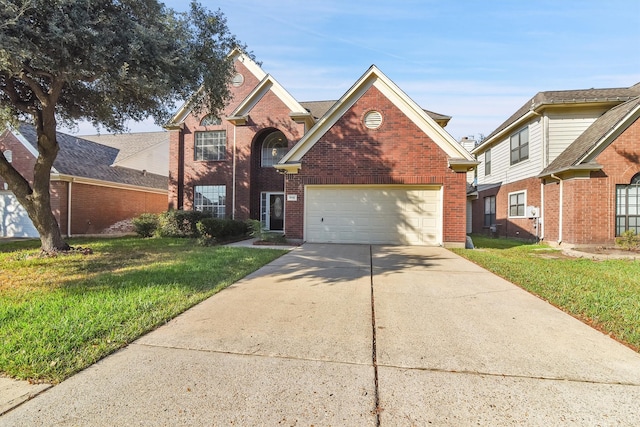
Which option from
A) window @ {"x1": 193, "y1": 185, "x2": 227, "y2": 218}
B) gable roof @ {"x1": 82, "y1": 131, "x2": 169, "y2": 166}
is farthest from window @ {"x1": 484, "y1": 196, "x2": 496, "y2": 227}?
gable roof @ {"x1": 82, "y1": 131, "x2": 169, "y2": 166}

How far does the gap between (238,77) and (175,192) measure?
6.81 metres

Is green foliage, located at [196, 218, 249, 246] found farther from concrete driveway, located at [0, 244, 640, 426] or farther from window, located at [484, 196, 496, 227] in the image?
window, located at [484, 196, 496, 227]

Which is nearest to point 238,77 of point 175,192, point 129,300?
point 175,192

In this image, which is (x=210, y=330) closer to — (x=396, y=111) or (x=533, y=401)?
(x=533, y=401)

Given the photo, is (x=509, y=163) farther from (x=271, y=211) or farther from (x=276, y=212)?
(x=271, y=211)

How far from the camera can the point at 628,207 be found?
436 inches

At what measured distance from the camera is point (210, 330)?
3684mm

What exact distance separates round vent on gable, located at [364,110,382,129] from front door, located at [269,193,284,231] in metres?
6.40

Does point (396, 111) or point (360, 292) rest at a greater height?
point (396, 111)

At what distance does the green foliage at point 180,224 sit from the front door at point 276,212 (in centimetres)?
342

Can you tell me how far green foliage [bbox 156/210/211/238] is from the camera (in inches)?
544

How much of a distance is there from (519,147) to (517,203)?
8.79 feet

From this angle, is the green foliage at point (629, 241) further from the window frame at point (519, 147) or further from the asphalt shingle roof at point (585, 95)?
the asphalt shingle roof at point (585, 95)

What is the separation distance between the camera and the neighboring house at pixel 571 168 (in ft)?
35.7
